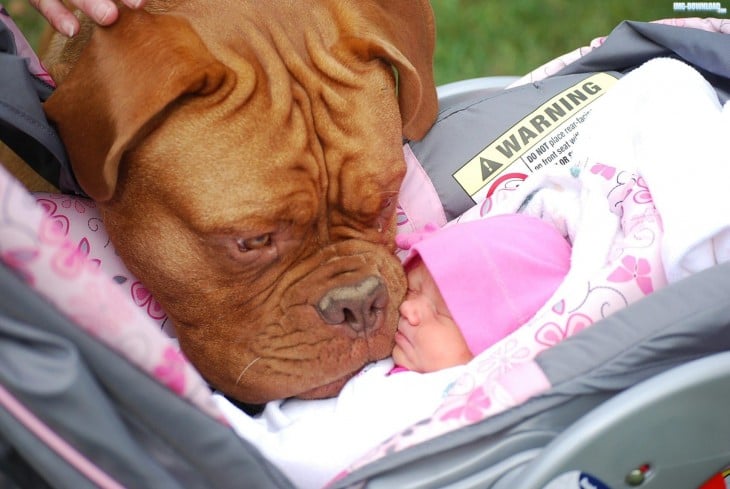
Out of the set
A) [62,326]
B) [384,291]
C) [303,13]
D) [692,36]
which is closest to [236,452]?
[62,326]

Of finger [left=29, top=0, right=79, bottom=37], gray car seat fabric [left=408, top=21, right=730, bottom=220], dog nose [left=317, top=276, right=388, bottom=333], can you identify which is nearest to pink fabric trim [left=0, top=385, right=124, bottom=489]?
dog nose [left=317, top=276, right=388, bottom=333]

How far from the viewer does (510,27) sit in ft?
17.5

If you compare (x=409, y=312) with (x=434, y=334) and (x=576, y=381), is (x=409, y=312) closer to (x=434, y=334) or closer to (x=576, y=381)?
(x=434, y=334)

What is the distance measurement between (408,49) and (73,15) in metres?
0.96

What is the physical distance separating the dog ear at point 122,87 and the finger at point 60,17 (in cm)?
29

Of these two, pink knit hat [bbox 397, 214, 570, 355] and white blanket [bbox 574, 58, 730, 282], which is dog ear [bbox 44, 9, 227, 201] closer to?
pink knit hat [bbox 397, 214, 570, 355]

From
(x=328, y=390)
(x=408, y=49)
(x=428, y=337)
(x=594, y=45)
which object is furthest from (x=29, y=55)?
(x=594, y=45)

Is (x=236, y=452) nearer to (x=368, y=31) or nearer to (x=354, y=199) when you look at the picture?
(x=354, y=199)

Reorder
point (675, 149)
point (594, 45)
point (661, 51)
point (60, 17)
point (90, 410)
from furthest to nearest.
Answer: point (594, 45), point (661, 51), point (60, 17), point (675, 149), point (90, 410)

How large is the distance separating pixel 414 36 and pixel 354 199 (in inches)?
25.9

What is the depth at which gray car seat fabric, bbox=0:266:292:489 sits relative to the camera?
4.77 feet

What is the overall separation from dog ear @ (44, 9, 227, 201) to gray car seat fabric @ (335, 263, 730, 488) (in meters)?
0.90

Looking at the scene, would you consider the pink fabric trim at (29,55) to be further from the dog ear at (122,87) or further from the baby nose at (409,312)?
the baby nose at (409,312)

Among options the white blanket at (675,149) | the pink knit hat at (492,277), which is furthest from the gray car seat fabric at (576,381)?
the pink knit hat at (492,277)
